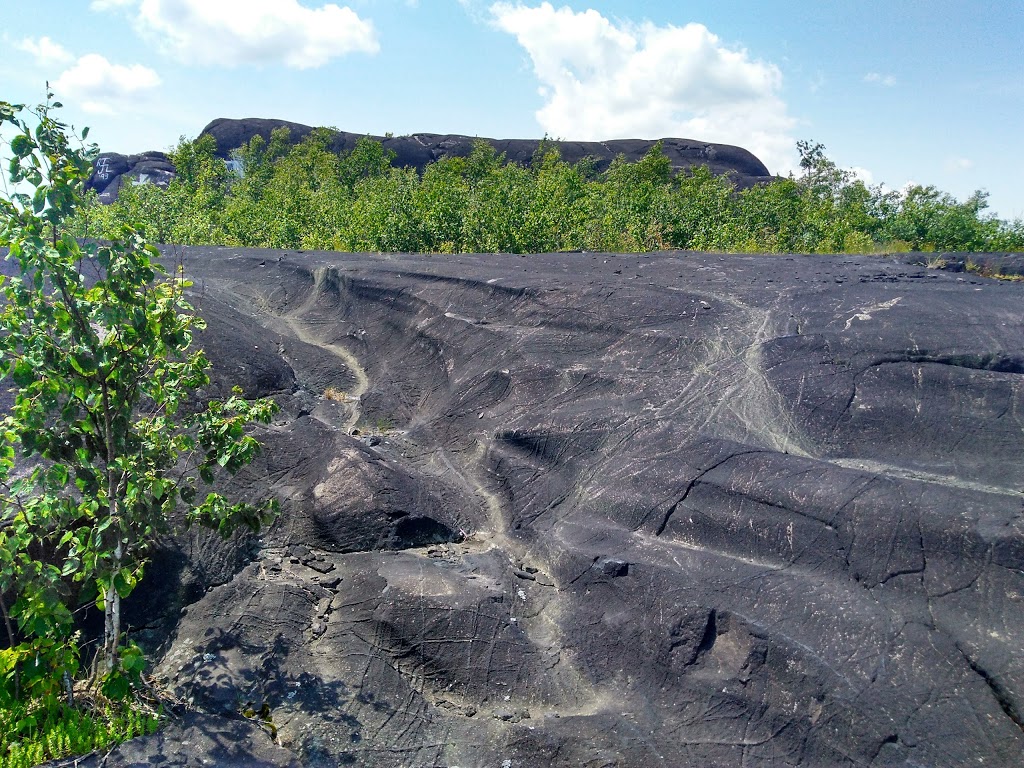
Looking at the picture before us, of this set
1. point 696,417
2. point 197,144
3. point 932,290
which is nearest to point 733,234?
point 932,290

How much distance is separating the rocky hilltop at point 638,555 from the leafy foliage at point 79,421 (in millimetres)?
733

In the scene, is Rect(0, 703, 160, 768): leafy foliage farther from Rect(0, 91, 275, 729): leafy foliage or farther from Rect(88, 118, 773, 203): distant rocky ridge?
Rect(88, 118, 773, 203): distant rocky ridge

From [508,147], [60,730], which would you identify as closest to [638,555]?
[60,730]

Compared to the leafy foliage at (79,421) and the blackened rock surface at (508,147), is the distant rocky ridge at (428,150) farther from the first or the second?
the leafy foliage at (79,421)

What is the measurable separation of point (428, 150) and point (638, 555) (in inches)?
1904

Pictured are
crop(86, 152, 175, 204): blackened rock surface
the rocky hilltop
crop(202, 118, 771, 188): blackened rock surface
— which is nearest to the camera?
the rocky hilltop

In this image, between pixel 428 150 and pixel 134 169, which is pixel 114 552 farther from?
pixel 134 169

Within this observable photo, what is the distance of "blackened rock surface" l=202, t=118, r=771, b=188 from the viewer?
49.3 meters

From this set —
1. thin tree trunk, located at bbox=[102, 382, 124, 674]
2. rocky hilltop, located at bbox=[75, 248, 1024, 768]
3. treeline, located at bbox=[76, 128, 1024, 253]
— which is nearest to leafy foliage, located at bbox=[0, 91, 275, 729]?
thin tree trunk, located at bbox=[102, 382, 124, 674]

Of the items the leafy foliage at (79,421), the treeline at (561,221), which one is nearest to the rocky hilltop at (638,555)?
the leafy foliage at (79,421)

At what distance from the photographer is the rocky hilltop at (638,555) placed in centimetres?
449

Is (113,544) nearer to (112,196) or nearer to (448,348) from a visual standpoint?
(448,348)

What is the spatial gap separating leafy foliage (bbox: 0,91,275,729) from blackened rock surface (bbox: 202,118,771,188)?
1777 inches

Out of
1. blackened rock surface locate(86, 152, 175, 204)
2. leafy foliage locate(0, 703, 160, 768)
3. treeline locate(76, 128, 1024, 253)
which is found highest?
blackened rock surface locate(86, 152, 175, 204)
